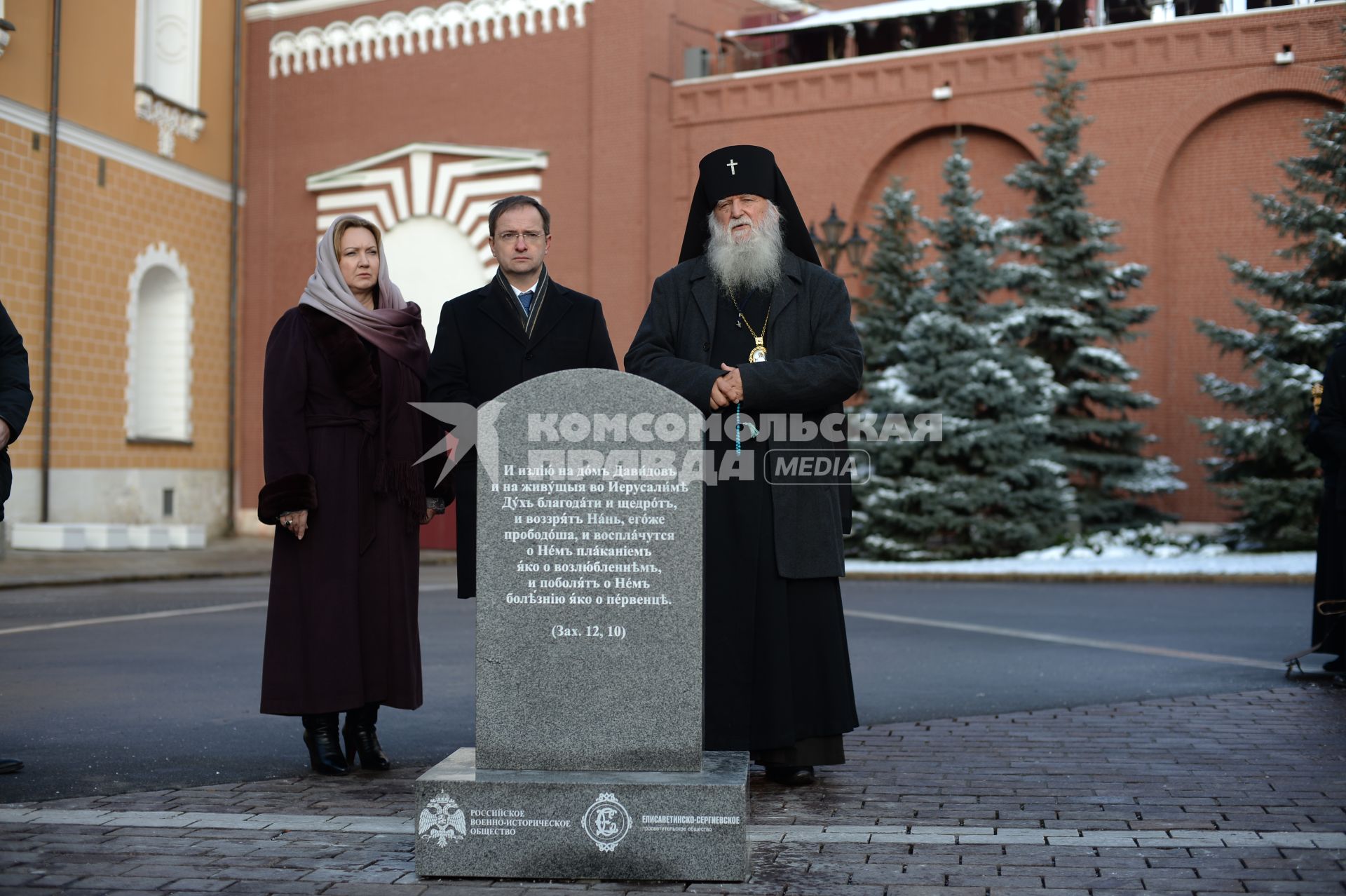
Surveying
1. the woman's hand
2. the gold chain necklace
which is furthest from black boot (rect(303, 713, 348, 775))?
the gold chain necklace

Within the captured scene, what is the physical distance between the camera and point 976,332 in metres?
21.3

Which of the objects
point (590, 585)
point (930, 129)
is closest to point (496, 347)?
point (590, 585)

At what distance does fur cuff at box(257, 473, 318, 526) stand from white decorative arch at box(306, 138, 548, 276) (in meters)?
22.1

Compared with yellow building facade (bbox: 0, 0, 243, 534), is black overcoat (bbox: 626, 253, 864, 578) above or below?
below

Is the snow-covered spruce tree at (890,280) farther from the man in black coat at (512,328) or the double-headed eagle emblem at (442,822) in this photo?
the double-headed eagle emblem at (442,822)

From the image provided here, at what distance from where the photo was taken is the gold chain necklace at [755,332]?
5852 millimetres

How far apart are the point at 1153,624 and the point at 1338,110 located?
42.9ft

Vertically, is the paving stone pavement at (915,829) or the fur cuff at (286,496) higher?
the fur cuff at (286,496)

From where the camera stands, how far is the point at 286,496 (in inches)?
233

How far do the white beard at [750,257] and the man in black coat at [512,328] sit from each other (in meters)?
0.68

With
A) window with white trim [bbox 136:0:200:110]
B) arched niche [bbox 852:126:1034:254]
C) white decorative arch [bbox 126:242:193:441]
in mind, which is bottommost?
white decorative arch [bbox 126:242:193:441]

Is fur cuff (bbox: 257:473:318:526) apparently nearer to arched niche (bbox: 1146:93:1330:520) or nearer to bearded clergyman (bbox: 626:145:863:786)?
bearded clergyman (bbox: 626:145:863:786)

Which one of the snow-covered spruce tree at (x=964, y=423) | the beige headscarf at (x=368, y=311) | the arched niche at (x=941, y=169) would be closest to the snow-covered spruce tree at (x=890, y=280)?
the snow-covered spruce tree at (x=964, y=423)

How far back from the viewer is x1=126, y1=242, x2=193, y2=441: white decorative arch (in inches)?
1095
